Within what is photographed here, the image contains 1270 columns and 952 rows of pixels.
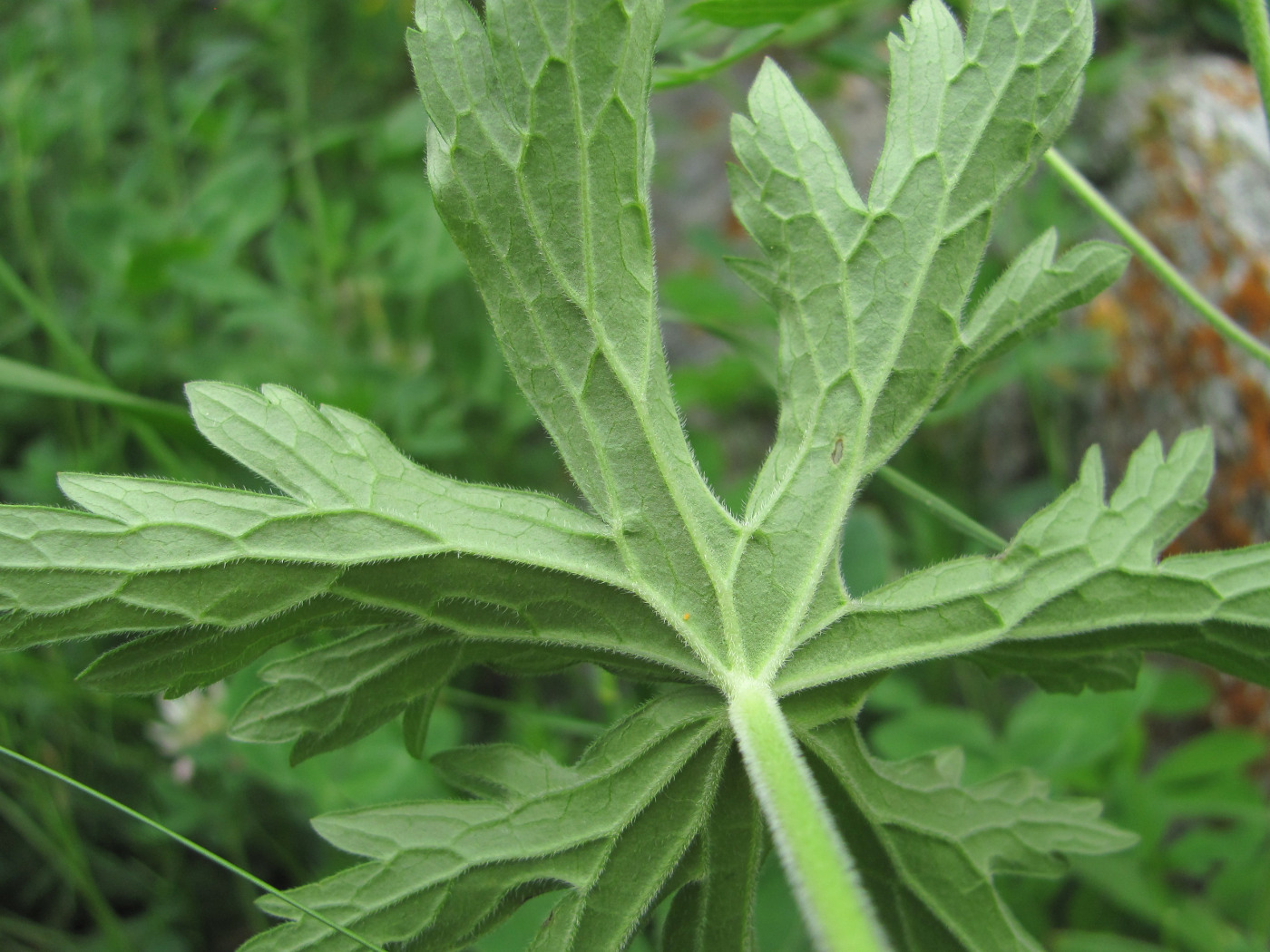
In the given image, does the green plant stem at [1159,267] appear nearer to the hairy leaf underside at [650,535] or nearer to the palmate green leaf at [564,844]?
the hairy leaf underside at [650,535]

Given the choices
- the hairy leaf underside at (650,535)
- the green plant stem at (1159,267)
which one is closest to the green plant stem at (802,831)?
the hairy leaf underside at (650,535)

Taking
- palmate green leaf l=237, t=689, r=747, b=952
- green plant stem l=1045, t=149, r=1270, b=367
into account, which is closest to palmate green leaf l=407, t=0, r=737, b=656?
palmate green leaf l=237, t=689, r=747, b=952

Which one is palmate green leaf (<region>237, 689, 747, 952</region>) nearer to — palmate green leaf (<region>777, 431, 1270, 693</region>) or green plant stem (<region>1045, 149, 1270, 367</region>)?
palmate green leaf (<region>777, 431, 1270, 693</region>)

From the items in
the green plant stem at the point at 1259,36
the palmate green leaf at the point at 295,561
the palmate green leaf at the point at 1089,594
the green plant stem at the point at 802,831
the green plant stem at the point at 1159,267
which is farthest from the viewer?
the green plant stem at the point at 1159,267

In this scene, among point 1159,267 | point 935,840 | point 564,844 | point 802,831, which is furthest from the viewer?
point 1159,267

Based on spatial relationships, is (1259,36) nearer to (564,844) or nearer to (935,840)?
(935,840)

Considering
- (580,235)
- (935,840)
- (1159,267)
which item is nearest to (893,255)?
(580,235)

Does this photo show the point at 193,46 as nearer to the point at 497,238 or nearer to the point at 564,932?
the point at 497,238
